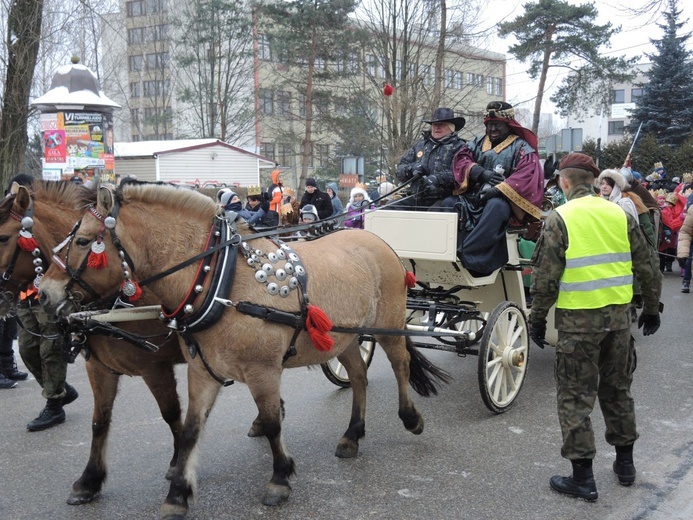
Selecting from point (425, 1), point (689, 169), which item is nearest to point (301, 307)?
point (425, 1)

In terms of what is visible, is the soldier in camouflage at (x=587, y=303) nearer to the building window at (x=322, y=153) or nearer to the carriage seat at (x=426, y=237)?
the carriage seat at (x=426, y=237)

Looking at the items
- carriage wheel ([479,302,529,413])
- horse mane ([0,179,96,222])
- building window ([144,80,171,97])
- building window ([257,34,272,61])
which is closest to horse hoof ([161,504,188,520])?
horse mane ([0,179,96,222])

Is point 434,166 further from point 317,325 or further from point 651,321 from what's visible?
point 317,325

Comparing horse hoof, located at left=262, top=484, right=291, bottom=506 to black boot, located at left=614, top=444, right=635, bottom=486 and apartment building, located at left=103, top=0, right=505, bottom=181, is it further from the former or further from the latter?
apartment building, located at left=103, top=0, right=505, bottom=181

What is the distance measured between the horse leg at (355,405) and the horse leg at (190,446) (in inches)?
48.4

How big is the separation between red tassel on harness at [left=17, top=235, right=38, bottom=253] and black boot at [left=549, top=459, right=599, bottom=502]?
130 inches

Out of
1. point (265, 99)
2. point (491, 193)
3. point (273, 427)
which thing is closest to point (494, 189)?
point (491, 193)

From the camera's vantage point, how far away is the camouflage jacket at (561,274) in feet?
12.4

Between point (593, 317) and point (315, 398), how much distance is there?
277cm

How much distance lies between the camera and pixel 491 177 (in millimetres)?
5660

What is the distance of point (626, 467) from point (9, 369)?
5.41m

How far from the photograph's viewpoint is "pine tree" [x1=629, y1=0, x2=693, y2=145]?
27.3m

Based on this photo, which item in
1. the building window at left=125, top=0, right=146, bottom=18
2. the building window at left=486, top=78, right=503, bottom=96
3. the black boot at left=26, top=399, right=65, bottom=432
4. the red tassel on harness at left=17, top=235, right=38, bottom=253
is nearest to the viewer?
the red tassel on harness at left=17, top=235, right=38, bottom=253

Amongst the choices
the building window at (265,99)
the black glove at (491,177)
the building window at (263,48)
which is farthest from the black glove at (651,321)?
the building window at (265,99)
